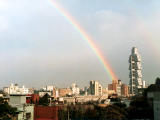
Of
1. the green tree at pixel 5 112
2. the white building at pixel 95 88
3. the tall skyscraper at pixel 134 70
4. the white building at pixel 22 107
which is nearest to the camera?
the green tree at pixel 5 112

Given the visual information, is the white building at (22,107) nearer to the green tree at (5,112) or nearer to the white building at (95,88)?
the green tree at (5,112)

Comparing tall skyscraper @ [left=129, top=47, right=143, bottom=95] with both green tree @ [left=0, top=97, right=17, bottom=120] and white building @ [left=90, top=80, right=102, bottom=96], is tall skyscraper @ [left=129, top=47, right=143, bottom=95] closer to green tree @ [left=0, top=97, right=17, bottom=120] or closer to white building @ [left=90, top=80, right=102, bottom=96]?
white building @ [left=90, top=80, right=102, bottom=96]

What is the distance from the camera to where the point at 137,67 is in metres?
124

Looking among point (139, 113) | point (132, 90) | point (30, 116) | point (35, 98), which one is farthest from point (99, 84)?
point (30, 116)

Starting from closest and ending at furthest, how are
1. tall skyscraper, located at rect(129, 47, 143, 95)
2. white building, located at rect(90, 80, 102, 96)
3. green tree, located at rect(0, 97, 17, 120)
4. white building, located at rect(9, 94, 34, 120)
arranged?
green tree, located at rect(0, 97, 17, 120), white building, located at rect(9, 94, 34, 120), tall skyscraper, located at rect(129, 47, 143, 95), white building, located at rect(90, 80, 102, 96)

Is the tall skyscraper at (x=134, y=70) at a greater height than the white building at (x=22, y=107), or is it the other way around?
the tall skyscraper at (x=134, y=70)

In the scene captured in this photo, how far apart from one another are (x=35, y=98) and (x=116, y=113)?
19113 millimetres

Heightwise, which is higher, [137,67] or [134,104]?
[137,67]

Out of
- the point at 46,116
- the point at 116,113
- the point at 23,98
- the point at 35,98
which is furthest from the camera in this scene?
the point at 35,98

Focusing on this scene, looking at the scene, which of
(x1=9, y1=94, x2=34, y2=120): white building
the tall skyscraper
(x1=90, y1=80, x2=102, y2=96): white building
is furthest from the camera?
(x1=90, y1=80, x2=102, y2=96): white building

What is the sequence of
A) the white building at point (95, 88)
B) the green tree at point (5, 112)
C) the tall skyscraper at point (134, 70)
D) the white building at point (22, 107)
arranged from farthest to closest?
the white building at point (95, 88) → the tall skyscraper at point (134, 70) → the white building at point (22, 107) → the green tree at point (5, 112)

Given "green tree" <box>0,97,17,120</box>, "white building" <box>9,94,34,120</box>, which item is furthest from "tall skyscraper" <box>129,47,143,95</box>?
"green tree" <box>0,97,17,120</box>

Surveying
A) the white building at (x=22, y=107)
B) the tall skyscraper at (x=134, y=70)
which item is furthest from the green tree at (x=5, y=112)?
the tall skyscraper at (x=134, y=70)

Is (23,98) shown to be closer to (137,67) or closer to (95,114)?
(95,114)
